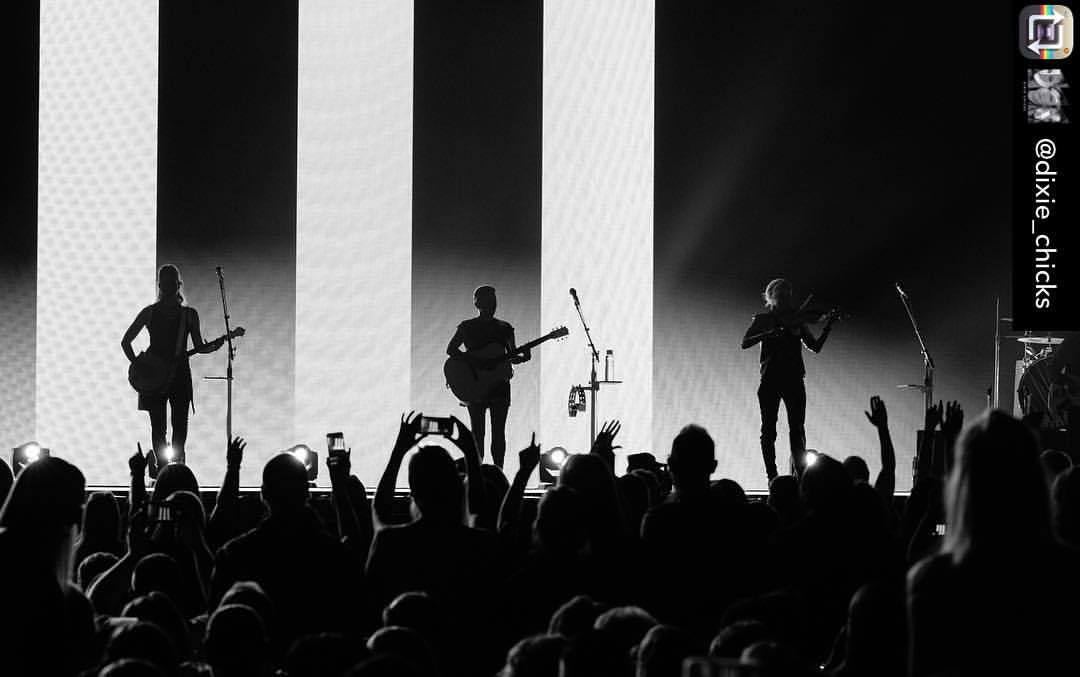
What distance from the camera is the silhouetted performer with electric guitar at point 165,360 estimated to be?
783cm

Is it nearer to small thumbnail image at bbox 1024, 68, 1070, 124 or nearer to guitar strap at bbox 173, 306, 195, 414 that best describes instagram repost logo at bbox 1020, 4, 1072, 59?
small thumbnail image at bbox 1024, 68, 1070, 124

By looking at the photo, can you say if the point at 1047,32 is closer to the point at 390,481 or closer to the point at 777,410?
the point at 777,410

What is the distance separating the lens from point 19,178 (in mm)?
9414

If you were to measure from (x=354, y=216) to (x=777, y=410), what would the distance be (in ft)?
11.6

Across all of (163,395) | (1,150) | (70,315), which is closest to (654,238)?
(163,395)

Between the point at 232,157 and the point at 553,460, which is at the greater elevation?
the point at 232,157

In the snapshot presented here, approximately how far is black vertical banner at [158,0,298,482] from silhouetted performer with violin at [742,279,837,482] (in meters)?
3.63

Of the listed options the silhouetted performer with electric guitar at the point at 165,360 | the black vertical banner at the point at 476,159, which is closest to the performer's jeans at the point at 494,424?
the black vertical banner at the point at 476,159

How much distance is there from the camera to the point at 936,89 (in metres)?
9.59

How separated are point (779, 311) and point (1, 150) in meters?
5.91

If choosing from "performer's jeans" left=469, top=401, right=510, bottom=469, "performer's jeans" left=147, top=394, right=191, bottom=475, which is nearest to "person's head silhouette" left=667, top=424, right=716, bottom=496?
"performer's jeans" left=469, top=401, right=510, bottom=469

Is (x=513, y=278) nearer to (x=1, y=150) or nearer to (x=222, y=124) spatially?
(x=222, y=124)

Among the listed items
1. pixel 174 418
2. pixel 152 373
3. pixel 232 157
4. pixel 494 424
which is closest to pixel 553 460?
pixel 494 424

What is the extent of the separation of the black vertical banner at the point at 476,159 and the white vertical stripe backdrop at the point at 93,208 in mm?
2049
